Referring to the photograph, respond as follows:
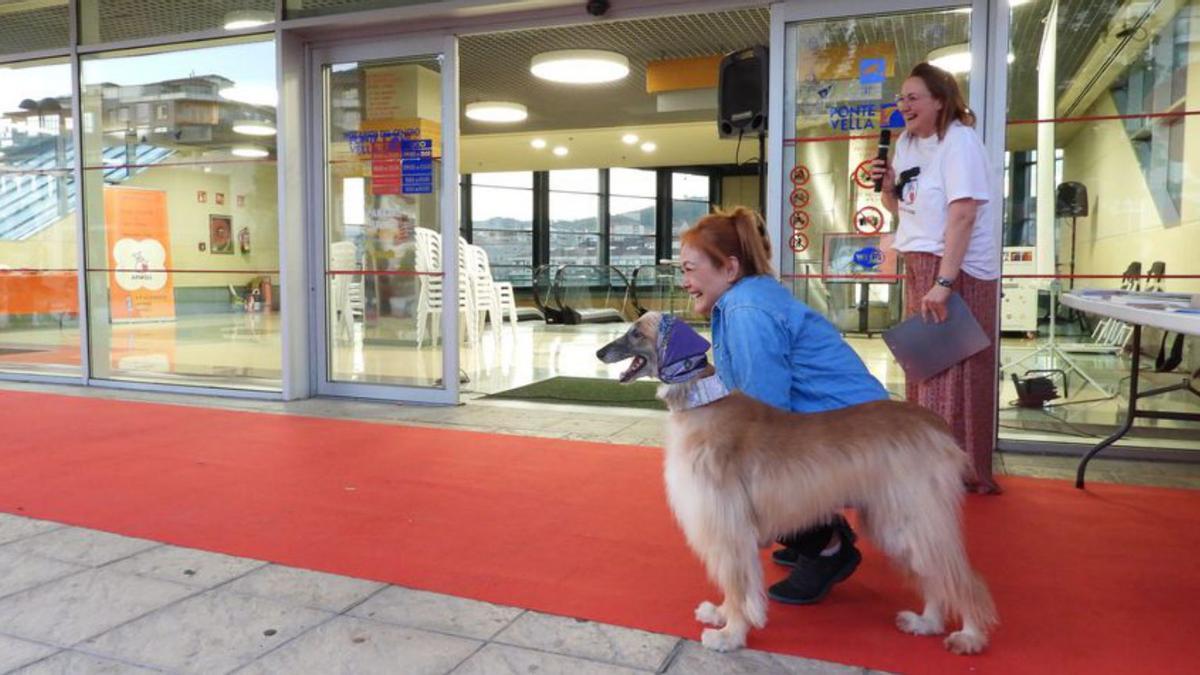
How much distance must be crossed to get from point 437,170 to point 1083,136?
12.4ft

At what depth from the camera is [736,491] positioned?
73.4 inches

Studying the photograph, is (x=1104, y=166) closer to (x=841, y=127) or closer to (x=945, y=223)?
(x=841, y=127)

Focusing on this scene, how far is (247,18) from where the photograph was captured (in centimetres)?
574

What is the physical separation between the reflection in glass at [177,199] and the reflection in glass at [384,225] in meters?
0.53

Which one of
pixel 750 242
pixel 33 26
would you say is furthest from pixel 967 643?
pixel 33 26

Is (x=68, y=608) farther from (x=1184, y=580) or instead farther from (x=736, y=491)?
(x=1184, y=580)

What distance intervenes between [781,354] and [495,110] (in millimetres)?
Result: 9598

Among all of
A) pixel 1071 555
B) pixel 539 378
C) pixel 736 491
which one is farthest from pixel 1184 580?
pixel 539 378

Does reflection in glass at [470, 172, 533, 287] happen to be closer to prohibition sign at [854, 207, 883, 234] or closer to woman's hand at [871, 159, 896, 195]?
prohibition sign at [854, 207, 883, 234]

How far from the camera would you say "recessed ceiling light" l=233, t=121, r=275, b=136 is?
593 cm

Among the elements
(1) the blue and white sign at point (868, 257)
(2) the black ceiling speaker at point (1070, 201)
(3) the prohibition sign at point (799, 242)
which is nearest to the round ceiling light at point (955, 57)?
(2) the black ceiling speaker at point (1070, 201)

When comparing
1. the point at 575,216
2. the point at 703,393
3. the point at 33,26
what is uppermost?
the point at 33,26

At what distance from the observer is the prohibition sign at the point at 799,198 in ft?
14.8

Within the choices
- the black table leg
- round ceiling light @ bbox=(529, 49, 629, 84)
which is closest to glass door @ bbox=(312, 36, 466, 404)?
round ceiling light @ bbox=(529, 49, 629, 84)
